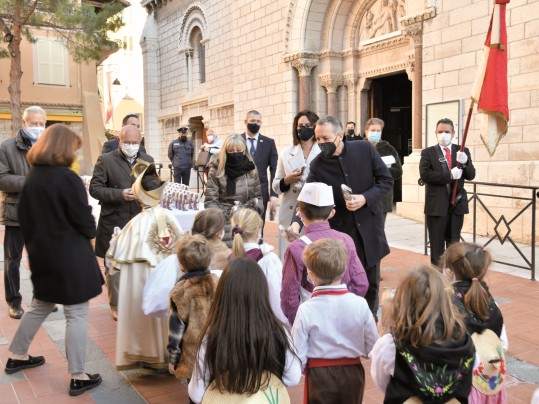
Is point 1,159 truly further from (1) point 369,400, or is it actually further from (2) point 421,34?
(2) point 421,34

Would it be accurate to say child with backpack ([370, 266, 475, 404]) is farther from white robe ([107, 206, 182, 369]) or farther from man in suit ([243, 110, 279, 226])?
man in suit ([243, 110, 279, 226])

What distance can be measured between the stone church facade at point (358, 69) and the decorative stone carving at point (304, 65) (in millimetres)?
26

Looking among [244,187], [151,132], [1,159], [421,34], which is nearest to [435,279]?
[244,187]

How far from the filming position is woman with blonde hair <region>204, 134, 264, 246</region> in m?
4.70

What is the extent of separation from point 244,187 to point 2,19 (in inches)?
573

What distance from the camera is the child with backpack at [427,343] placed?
6.44 ft

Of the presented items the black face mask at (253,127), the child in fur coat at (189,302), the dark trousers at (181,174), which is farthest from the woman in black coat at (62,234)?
the dark trousers at (181,174)

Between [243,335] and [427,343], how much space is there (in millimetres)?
705

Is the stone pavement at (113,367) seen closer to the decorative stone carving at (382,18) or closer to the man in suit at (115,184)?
the man in suit at (115,184)

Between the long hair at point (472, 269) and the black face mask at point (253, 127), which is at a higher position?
the black face mask at point (253, 127)

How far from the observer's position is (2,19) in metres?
15.8

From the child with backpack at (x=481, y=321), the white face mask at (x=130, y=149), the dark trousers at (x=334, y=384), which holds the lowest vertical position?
the dark trousers at (x=334, y=384)

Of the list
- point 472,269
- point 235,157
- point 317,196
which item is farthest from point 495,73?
point 472,269

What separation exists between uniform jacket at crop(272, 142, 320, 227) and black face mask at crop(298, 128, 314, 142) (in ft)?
0.33
